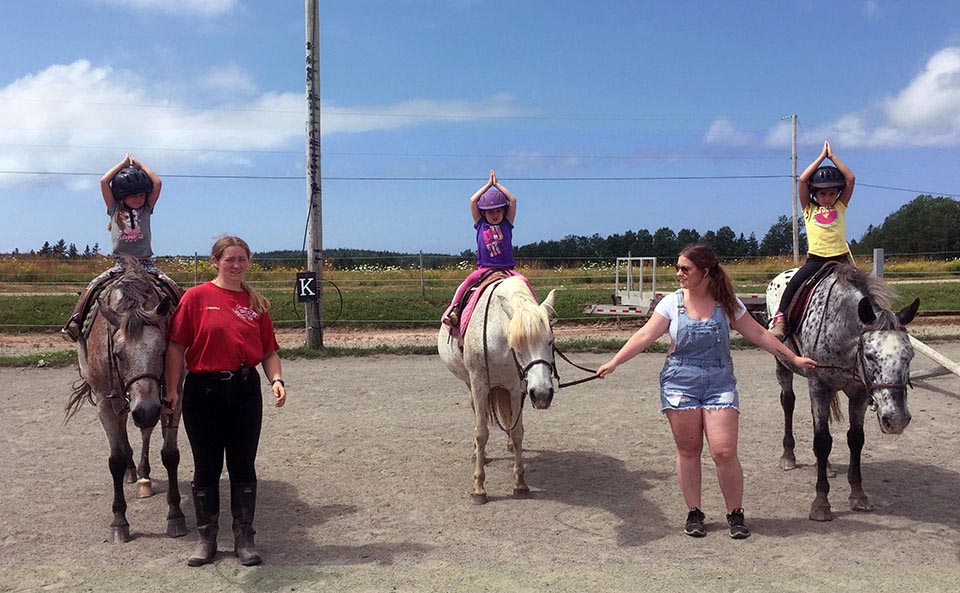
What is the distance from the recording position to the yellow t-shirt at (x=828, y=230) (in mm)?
5512

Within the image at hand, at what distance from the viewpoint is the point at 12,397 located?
30.3ft

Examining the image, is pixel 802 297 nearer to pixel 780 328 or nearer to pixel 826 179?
pixel 780 328

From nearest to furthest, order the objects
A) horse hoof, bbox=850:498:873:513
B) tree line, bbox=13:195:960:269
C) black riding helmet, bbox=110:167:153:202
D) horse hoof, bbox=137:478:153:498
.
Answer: horse hoof, bbox=850:498:873:513 < black riding helmet, bbox=110:167:153:202 < horse hoof, bbox=137:478:153:498 < tree line, bbox=13:195:960:269

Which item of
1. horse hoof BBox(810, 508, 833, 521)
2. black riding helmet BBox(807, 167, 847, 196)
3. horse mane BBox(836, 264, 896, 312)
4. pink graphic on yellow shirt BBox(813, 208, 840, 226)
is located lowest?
horse hoof BBox(810, 508, 833, 521)

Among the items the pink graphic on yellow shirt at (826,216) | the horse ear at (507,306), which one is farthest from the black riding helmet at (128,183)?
the pink graphic on yellow shirt at (826,216)

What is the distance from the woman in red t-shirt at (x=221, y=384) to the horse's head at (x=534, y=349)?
150 centimetres

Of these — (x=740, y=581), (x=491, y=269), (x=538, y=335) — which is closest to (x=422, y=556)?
(x=538, y=335)

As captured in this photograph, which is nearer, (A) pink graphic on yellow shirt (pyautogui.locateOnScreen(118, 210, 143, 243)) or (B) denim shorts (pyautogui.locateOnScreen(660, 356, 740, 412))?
(B) denim shorts (pyautogui.locateOnScreen(660, 356, 740, 412))

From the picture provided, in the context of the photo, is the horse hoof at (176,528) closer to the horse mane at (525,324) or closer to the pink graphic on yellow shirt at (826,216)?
the horse mane at (525,324)

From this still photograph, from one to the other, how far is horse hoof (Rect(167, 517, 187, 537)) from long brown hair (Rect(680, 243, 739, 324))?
146 inches

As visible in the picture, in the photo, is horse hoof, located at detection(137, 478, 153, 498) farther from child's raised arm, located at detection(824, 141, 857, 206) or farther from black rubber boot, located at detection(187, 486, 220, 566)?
child's raised arm, located at detection(824, 141, 857, 206)

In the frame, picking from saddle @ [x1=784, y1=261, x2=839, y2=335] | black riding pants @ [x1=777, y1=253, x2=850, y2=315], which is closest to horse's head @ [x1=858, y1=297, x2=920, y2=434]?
saddle @ [x1=784, y1=261, x2=839, y2=335]

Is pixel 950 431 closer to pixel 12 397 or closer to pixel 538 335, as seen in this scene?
pixel 538 335

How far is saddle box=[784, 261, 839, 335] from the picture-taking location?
17.6 ft
